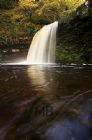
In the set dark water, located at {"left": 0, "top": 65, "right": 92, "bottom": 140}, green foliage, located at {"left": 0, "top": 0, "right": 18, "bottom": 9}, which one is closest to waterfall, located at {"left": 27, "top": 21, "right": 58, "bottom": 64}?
green foliage, located at {"left": 0, "top": 0, "right": 18, "bottom": 9}

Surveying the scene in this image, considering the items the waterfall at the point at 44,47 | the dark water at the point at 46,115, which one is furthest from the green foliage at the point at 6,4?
the dark water at the point at 46,115

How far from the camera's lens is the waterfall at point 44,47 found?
1534 cm

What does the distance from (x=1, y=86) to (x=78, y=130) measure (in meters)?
4.25

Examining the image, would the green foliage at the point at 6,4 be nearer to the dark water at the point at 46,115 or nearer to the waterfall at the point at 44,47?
the waterfall at the point at 44,47

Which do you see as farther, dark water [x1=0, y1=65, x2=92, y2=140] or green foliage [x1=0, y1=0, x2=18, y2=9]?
green foliage [x1=0, y1=0, x2=18, y2=9]

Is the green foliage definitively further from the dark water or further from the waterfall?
the dark water

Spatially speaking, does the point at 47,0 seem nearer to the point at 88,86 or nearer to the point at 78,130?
the point at 88,86

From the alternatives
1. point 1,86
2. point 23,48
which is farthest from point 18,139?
point 23,48

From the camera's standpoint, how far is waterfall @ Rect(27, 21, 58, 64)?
15.3m

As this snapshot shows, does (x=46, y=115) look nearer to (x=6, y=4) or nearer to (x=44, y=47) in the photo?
(x=44, y=47)

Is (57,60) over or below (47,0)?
below

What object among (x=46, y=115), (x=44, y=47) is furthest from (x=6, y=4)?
(x=46, y=115)

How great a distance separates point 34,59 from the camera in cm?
1594

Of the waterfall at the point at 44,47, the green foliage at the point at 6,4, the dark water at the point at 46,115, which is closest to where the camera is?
the dark water at the point at 46,115
